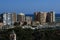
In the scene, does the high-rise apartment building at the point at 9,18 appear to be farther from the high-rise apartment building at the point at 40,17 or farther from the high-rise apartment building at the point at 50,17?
the high-rise apartment building at the point at 50,17

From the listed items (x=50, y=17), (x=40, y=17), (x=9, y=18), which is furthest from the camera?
(x=50, y=17)

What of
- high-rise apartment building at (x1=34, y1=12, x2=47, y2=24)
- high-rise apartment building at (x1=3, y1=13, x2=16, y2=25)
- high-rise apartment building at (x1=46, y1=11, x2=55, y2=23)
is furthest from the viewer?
high-rise apartment building at (x1=46, y1=11, x2=55, y2=23)

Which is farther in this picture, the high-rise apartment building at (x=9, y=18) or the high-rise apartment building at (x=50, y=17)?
the high-rise apartment building at (x=50, y=17)

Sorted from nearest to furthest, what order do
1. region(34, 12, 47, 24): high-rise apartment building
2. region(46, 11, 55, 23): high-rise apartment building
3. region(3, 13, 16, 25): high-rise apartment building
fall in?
1. region(3, 13, 16, 25): high-rise apartment building
2. region(34, 12, 47, 24): high-rise apartment building
3. region(46, 11, 55, 23): high-rise apartment building

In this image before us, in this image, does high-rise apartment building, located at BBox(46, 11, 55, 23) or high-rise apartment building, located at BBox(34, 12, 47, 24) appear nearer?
Result: high-rise apartment building, located at BBox(34, 12, 47, 24)

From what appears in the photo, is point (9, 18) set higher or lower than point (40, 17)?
lower

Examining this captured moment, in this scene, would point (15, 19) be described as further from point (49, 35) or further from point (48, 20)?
point (49, 35)

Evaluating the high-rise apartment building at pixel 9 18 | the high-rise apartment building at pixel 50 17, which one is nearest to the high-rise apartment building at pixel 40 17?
the high-rise apartment building at pixel 50 17

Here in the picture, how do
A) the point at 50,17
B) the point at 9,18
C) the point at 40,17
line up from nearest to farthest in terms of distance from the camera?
the point at 9,18
the point at 40,17
the point at 50,17

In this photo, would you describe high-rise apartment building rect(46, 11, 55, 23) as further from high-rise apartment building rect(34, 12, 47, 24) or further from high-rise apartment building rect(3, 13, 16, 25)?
high-rise apartment building rect(3, 13, 16, 25)

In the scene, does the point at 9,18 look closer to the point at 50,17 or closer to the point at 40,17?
the point at 40,17

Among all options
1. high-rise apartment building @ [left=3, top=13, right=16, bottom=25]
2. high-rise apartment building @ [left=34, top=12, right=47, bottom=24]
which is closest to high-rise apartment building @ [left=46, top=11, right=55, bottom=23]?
high-rise apartment building @ [left=34, top=12, right=47, bottom=24]

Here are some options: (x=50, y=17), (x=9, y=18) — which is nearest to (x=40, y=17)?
(x=50, y=17)

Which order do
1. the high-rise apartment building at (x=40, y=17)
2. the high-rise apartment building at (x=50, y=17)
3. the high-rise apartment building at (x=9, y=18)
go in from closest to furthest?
1. the high-rise apartment building at (x=9, y=18)
2. the high-rise apartment building at (x=40, y=17)
3. the high-rise apartment building at (x=50, y=17)
